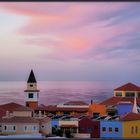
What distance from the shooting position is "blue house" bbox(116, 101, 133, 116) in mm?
8695

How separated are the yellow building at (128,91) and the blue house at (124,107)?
65cm

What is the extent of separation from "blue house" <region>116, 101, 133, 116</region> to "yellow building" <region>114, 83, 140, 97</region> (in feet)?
2.13

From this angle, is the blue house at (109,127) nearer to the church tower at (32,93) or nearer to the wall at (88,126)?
the wall at (88,126)

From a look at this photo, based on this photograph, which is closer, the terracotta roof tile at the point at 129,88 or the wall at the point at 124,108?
the wall at the point at 124,108

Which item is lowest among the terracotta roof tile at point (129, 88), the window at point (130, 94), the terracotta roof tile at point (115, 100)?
the terracotta roof tile at point (115, 100)

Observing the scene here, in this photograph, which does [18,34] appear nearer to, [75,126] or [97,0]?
[97,0]

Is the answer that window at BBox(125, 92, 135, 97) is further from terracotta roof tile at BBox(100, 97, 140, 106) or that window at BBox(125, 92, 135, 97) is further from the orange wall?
the orange wall

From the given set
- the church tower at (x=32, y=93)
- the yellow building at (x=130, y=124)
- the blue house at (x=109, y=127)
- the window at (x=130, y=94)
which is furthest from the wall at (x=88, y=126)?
the window at (x=130, y=94)

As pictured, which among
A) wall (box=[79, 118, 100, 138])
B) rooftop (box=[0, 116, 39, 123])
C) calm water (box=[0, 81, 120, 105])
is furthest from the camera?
wall (box=[79, 118, 100, 138])

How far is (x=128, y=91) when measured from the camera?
10.3m

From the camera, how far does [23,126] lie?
21.5 ft

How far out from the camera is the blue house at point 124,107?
8.70 m

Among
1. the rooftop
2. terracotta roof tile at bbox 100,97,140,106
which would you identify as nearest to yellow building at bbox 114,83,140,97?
terracotta roof tile at bbox 100,97,140,106

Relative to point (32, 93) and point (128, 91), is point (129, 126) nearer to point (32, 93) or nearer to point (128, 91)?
point (128, 91)
